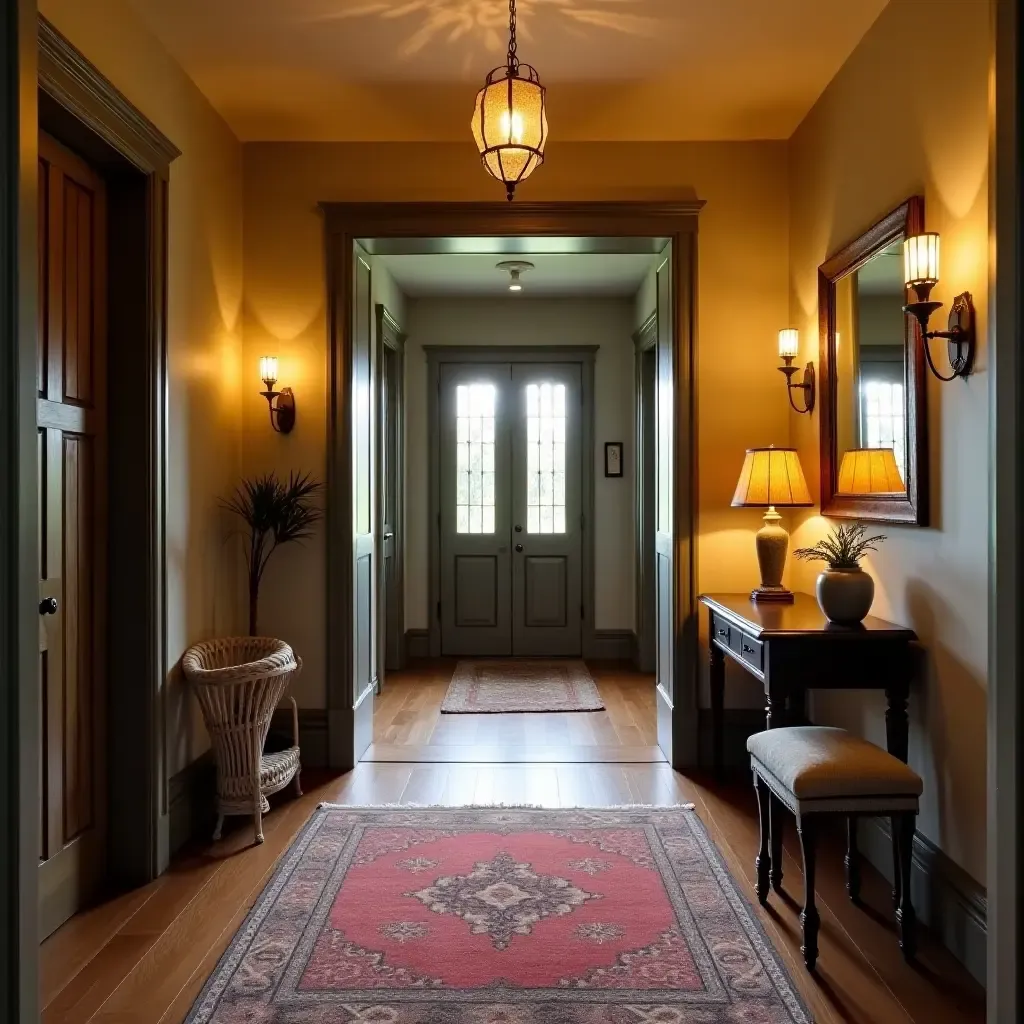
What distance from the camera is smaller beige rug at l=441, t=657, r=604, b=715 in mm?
5211

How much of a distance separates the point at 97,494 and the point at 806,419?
2881mm

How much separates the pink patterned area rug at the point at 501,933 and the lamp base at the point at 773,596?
94cm

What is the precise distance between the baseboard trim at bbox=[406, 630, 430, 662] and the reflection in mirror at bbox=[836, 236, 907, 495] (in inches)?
165

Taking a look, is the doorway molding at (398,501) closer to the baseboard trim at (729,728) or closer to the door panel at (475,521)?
the door panel at (475,521)

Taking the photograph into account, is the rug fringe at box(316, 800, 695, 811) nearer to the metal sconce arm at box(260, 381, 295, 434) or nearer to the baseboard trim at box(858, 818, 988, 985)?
the baseboard trim at box(858, 818, 988, 985)

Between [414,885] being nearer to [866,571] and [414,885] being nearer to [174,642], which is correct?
[174,642]

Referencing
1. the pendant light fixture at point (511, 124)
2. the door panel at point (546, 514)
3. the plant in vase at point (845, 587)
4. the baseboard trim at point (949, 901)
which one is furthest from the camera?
the door panel at point (546, 514)

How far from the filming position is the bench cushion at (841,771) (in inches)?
90.4

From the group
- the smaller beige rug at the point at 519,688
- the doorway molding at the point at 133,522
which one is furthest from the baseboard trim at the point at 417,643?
the doorway molding at the point at 133,522

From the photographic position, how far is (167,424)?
3070 mm

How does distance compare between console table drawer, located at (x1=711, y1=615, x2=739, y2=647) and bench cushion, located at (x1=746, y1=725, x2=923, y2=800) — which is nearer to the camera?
bench cushion, located at (x1=746, y1=725, x2=923, y2=800)

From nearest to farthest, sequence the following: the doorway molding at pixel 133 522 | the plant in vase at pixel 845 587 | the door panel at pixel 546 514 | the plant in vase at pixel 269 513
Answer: the plant in vase at pixel 845 587
the doorway molding at pixel 133 522
the plant in vase at pixel 269 513
the door panel at pixel 546 514

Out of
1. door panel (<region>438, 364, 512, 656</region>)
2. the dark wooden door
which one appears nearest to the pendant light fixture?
the dark wooden door

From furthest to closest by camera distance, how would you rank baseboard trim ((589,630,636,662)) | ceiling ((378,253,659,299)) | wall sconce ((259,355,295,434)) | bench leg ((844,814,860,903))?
baseboard trim ((589,630,636,662)), ceiling ((378,253,659,299)), wall sconce ((259,355,295,434)), bench leg ((844,814,860,903))
